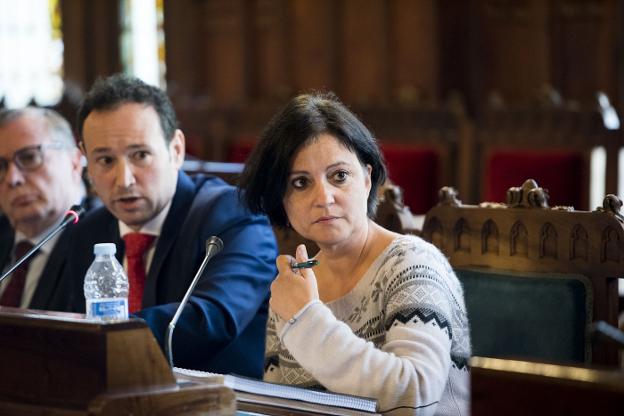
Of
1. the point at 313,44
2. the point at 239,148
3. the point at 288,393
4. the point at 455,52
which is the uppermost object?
the point at 313,44

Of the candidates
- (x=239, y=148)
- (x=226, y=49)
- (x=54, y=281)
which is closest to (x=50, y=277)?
(x=54, y=281)

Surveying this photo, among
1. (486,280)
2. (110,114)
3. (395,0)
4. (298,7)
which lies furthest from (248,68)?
(486,280)

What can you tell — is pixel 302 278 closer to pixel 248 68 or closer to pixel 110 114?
pixel 110 114

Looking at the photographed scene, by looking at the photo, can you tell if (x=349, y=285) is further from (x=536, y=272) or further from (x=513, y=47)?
(x=513, y=47)

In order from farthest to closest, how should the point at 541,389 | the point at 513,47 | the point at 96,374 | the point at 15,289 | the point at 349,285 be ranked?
1. the point at 513,47
2. the point at 15,289
3. the point at 349,285
4. the point at 96,374
5. the point at 541,389

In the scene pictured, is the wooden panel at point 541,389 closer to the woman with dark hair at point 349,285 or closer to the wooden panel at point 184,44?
the woman with dark hair at point 349,285

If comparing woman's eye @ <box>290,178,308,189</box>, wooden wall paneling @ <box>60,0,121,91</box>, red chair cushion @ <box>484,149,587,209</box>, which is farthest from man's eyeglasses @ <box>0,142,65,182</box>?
wooden wall paneling @ <box>60,0,121,91</box>

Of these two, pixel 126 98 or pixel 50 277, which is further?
pixel 50 277

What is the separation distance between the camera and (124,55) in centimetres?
841

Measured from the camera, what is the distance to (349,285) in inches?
92.1

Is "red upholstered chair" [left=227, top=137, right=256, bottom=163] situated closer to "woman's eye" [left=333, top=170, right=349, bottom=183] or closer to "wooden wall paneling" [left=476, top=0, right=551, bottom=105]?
"wooden wall paneling" [left=476, top=0, right=551, bottom=105]

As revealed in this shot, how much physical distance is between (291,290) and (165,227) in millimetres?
1011

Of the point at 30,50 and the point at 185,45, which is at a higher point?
the point at 30,50

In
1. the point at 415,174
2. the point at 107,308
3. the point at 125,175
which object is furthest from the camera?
the point at 415,174
